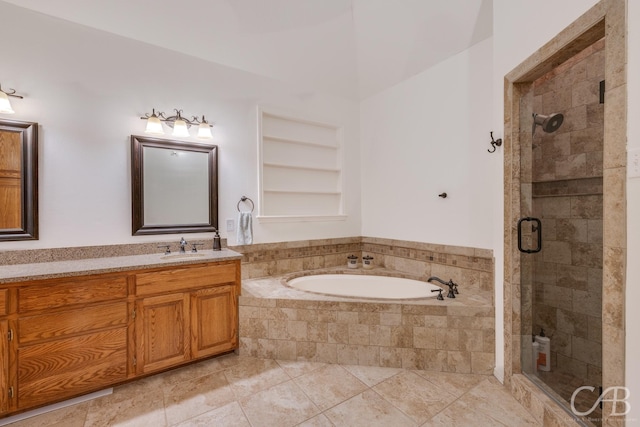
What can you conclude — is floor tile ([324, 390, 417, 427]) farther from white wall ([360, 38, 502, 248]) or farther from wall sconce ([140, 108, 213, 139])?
wall sconce ([140, 108, 213, 139])

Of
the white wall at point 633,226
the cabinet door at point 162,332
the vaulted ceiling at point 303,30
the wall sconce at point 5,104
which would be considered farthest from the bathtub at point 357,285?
the wall sconce at point 5,104

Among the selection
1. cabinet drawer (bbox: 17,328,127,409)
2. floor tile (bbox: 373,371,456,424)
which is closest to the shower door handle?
floor tile (bbox: 373,371,456,424)

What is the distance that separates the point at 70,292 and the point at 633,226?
2.97 m

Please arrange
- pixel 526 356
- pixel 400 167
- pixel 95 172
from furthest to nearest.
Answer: pixel 400 167 < pixel 95 172 < pixel 526 356

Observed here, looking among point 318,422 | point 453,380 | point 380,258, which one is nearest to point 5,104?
point 318,422

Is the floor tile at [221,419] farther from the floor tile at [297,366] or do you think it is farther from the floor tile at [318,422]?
the floor tile at [297,366]

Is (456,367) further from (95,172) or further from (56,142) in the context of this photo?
(56,142)

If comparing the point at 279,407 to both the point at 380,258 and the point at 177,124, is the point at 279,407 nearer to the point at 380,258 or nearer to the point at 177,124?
the point at 380,258

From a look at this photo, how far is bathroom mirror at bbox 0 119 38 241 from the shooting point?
1989 millimetres

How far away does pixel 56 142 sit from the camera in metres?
2.16

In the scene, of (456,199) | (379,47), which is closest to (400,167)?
(456,199)

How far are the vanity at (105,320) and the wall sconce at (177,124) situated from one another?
110 centimetres

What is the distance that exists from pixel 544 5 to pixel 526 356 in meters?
2.19

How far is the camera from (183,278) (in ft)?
7.23
